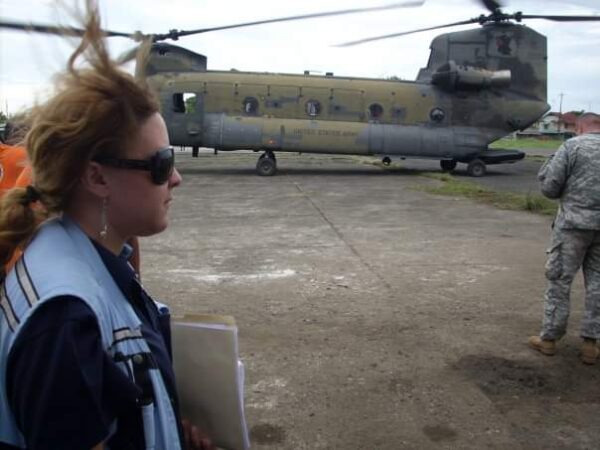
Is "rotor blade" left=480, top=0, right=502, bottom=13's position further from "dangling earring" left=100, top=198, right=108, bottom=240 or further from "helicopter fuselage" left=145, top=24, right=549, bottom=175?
"dangling earring" left=100, top=198, right=108, bottom=240

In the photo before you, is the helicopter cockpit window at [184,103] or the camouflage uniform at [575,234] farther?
the helicopter cockpit window at [184,103]

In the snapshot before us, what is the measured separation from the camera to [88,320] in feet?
3.67

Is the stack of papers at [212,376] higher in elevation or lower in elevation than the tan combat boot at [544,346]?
higher

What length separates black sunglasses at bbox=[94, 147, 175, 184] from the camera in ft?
4.40

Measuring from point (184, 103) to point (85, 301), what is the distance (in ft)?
53.5

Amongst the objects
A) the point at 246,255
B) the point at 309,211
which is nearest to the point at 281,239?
the point at 246,255

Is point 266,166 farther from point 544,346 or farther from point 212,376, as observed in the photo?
point 212,376

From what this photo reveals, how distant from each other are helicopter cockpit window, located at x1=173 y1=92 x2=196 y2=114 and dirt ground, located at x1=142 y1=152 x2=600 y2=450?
722 centimetres

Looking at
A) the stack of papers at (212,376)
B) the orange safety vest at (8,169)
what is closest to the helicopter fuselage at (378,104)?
the orange safety vest at (8,169)

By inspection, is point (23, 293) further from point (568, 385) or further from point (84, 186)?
point (568, 385)

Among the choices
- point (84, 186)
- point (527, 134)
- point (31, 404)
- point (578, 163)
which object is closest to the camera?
point (31, 404)

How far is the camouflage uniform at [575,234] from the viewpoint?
416 centimetres

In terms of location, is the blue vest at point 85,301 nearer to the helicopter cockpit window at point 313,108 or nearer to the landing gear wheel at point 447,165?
the helicopter cockpit window at point 313,108

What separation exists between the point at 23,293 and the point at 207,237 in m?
7.37
